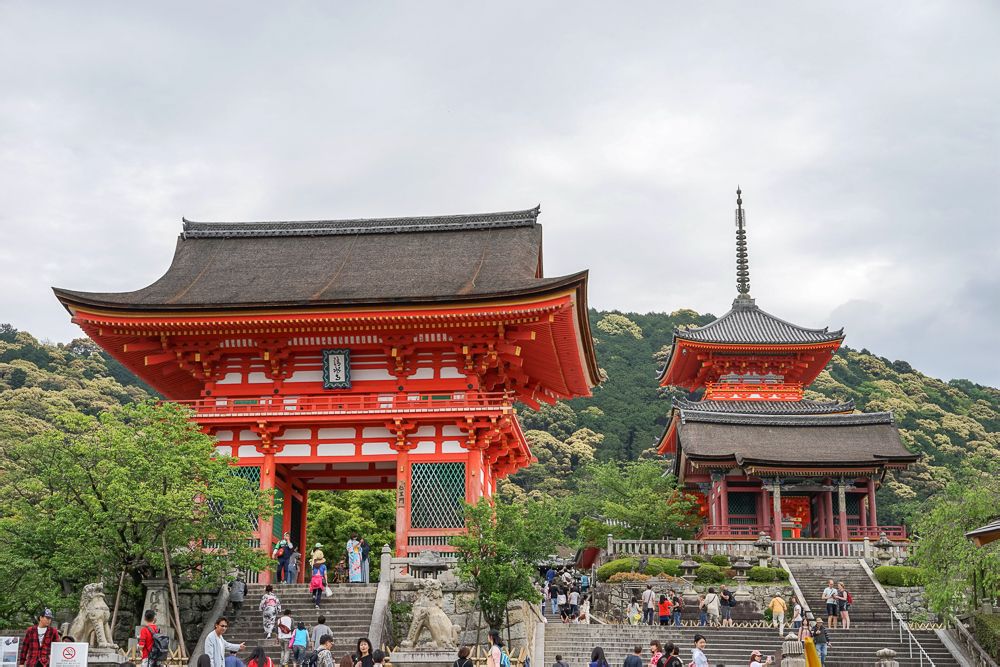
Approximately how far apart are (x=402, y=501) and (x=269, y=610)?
18.8 ft

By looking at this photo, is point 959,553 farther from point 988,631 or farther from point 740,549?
Result: point 740,549

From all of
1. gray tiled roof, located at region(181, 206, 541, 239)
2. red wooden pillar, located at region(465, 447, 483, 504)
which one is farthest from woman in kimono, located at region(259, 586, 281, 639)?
gray tiled roof, located at region(181, 206, 541, 239)

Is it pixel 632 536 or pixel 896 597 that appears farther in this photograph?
pixel 632 536

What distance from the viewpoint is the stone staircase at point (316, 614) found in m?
23.3

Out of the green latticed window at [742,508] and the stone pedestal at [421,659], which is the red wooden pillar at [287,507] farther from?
the green latticed window at [742,508]

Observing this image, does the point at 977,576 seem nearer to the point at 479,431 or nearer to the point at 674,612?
the point at 674,612

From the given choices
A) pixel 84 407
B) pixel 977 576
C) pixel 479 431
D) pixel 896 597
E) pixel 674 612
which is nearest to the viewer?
pixel 977 576

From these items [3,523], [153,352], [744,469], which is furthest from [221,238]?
[744,469]

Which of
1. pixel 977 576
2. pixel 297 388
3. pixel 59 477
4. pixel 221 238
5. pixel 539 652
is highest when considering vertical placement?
pixel 221 238

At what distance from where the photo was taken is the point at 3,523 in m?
24.7

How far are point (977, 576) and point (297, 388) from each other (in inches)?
719

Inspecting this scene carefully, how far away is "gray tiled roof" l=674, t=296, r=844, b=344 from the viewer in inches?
2111

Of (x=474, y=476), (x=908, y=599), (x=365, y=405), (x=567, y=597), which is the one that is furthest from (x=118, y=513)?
(x=908, y=599)

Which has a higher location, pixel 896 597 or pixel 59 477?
pixel 59 477
